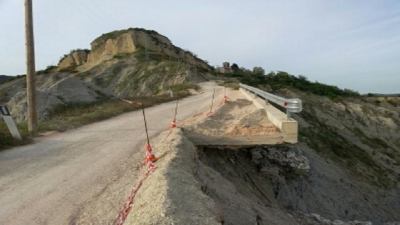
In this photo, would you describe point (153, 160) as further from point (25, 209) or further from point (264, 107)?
point (264, 107)

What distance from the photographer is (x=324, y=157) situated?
23.6 meters

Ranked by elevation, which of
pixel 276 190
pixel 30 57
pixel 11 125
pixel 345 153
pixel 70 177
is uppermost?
pixel 30 57

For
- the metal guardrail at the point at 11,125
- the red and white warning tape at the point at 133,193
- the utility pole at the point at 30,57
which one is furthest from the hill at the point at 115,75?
the red and white warning tape at the point at 133,193

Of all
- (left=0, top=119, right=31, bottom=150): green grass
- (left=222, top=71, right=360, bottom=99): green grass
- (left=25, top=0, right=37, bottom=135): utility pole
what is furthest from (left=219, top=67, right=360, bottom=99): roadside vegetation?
(left=0, top=119, right=31, bottom=150): green grass

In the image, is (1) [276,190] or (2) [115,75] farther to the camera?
(2) [115,75]

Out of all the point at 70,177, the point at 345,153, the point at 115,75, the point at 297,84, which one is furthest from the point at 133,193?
the point at 115,75

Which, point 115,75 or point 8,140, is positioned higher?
point 115,75

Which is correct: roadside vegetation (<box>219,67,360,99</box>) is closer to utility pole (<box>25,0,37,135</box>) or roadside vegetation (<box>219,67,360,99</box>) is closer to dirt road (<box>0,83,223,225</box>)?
utility pole (<box>25,0,37,135</box>)

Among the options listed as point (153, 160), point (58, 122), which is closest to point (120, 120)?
point (58, 122)

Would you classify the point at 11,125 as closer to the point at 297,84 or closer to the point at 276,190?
the point at 276,190

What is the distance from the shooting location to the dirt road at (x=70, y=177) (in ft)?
23.1

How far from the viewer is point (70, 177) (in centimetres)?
895

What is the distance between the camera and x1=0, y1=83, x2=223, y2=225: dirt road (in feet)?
23.1

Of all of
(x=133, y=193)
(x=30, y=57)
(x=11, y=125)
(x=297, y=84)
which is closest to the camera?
(x=133, y=193)
